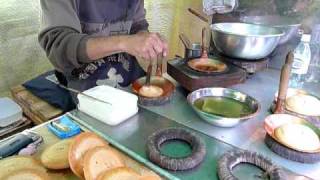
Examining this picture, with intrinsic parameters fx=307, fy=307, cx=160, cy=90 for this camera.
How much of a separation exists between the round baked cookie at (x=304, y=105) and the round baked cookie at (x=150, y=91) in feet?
1.32

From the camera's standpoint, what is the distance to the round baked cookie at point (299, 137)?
2.40ft

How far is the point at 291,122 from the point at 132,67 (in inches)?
29.8

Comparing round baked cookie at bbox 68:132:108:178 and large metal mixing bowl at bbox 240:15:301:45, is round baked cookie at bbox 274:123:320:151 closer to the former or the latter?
round baked cookie at bbox 68:132:108:178

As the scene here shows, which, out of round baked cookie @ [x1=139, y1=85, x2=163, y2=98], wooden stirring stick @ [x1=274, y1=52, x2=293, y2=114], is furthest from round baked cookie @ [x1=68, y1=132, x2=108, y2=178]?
wooden stirring stick @ [x1=274, y1=52, x2=293, y2=114]

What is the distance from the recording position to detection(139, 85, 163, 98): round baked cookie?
96 cm

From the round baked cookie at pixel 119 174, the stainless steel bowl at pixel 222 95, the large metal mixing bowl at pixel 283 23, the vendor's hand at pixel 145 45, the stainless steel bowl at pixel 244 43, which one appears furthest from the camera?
the large metal mixing bowl at pixel 283 23

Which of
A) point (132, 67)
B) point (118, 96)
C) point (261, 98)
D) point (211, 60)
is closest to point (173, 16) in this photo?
point (132, 67)

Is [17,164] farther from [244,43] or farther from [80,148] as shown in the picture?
[244,43]

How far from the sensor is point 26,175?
0.63 m

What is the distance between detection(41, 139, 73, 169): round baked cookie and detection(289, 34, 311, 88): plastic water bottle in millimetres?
844

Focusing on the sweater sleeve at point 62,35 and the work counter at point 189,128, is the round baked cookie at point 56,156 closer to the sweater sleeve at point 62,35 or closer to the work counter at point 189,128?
the work counter at point 189,128

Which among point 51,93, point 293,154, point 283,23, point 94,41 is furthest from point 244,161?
point 51,93

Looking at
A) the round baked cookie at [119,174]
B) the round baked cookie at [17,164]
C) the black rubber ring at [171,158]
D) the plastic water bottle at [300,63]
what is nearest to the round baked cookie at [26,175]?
the round baked cookie at [17,164]

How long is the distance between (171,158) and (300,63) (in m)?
0.72
